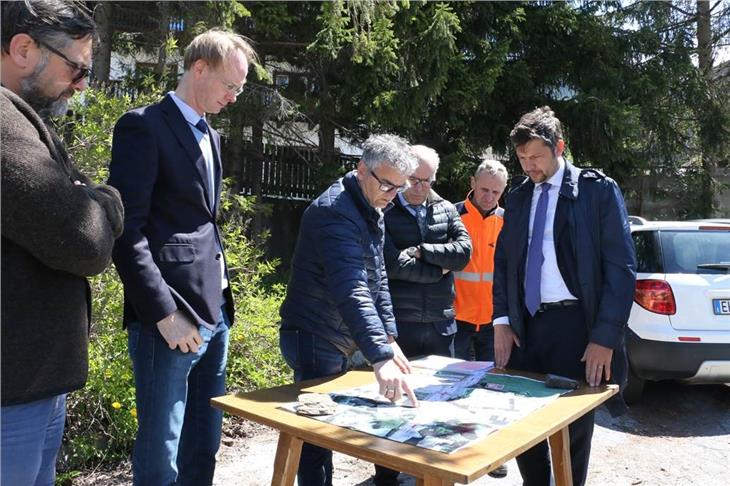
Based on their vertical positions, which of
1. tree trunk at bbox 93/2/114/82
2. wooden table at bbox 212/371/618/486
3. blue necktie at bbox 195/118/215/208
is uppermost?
tree trunk at bbox 93/2/114/82

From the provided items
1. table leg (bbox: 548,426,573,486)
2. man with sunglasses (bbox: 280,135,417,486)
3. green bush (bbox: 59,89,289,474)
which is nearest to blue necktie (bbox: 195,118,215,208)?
man with sunglasses (bbox: 280,135,417,486)

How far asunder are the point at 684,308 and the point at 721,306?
0.28 metres

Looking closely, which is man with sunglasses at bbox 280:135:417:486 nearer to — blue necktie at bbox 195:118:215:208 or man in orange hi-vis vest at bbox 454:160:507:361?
blue necktie at bbox 195:118:215:208

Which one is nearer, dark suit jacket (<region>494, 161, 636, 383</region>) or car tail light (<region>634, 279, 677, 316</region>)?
dark suit jacket (<region>494, 161, 636, 383</region>)

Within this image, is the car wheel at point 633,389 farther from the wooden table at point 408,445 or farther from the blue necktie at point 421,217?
the wooden table at point 408,445

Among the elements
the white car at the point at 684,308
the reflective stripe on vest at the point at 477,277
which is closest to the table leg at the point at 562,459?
the reflective stripe on vest at the point at 477,277

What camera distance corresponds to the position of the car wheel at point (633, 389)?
5.27 meters

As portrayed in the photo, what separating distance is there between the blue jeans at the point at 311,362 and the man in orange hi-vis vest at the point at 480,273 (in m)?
1.80

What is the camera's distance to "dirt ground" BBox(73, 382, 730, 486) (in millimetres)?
3697

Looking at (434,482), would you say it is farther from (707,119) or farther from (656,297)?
(707,119)

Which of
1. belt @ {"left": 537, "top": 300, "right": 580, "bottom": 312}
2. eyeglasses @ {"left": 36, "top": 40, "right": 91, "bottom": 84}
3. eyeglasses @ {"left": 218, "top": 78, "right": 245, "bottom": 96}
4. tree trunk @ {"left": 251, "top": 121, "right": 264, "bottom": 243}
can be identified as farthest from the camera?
tree trunk @ {"left": 251, "top": 121, "right": 264, "bottom": 243}

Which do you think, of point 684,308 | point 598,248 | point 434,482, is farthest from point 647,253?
point 434,482

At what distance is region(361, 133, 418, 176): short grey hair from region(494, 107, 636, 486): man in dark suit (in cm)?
58

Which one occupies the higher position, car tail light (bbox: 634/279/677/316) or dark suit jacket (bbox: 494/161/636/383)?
dark suit jacket (bbox: 494/161/636/383)
